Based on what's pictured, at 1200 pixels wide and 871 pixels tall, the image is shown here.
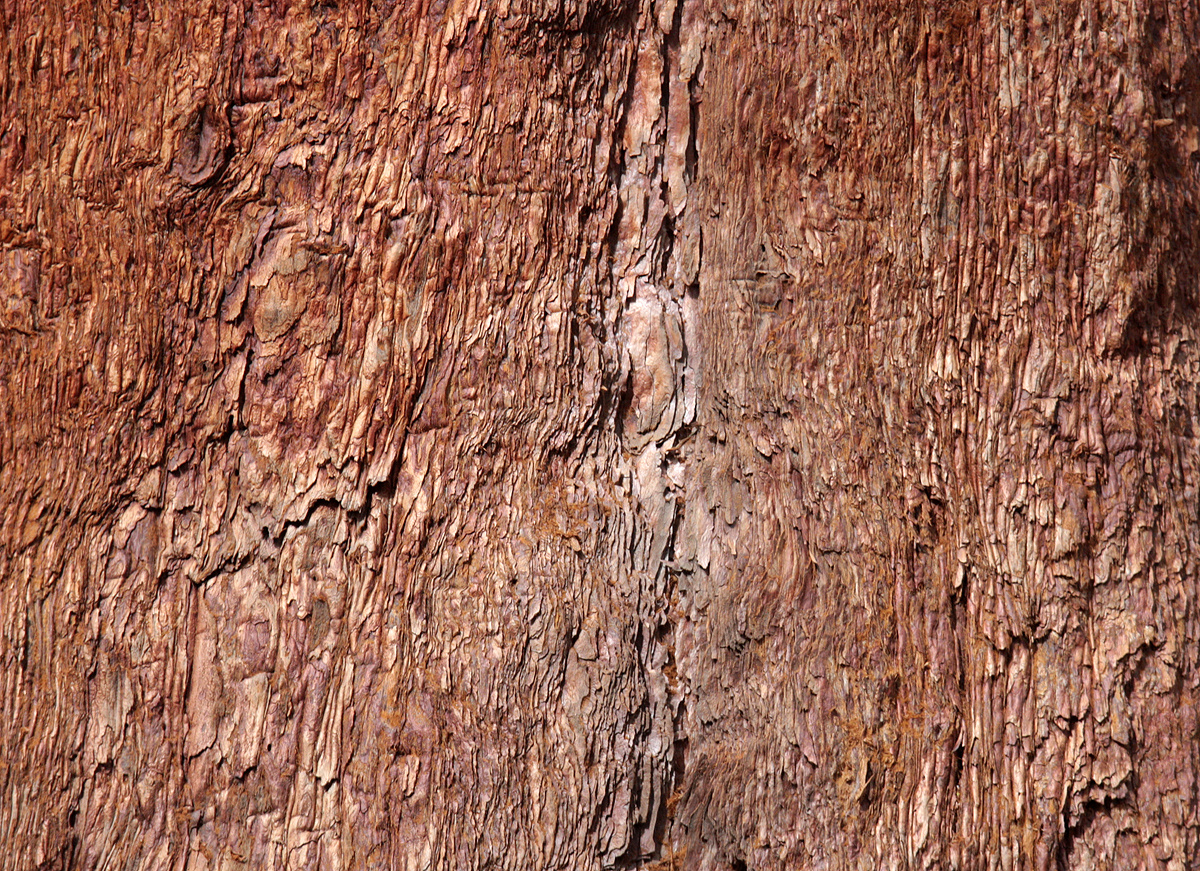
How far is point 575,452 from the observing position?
5.40ft

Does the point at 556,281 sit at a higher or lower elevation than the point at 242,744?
higher

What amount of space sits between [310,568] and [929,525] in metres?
1.09

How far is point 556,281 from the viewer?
1.65 m

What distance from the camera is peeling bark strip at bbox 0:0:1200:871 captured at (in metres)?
1.52

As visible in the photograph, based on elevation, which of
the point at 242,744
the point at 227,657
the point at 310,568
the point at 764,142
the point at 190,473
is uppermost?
the point at 764,142

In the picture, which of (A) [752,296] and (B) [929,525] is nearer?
(B) [929,525]

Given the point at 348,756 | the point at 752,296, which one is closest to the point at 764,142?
the point at 752,296

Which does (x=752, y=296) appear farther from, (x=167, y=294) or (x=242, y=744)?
(x=242, y=744)

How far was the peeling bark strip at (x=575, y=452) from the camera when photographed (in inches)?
60.0

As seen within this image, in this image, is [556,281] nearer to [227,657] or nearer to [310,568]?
[310,568]

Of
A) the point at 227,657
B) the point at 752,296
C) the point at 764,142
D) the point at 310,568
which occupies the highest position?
the point at 764,142

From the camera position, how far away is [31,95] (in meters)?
1.65

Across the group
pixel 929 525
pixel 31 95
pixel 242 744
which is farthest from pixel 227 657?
pixel 929 525

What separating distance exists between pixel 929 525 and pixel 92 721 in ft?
4.93
